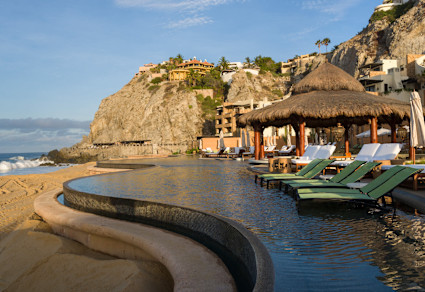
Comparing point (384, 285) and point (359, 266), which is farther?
point (359, 266)

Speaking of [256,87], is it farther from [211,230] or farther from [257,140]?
[211,230]

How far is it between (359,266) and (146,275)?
2034 millimetres

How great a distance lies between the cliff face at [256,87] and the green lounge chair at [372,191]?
61150 mm

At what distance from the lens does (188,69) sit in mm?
88562

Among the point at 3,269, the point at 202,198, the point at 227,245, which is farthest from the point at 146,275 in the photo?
the point at 202,198

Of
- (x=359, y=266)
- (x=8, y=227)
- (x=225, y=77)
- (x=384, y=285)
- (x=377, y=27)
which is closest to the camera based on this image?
(x=384, y=285)

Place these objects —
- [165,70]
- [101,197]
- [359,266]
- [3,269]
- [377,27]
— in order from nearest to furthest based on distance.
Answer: [359,266], [3,269], [101,197], [377,27], [165,70]

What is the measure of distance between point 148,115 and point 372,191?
69419 mm

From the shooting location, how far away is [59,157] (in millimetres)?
67062

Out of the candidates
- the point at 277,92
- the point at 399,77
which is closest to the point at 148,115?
the point at 277,92

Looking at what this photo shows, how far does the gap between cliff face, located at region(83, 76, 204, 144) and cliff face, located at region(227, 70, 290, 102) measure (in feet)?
29.4

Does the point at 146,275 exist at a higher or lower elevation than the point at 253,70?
lower

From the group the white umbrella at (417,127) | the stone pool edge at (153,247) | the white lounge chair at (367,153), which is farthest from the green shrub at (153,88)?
the stone pool edge at (153,247)

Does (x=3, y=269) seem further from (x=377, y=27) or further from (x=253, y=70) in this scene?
(x=253, y=70)
